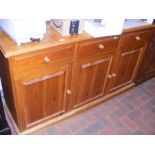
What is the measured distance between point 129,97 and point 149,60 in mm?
488

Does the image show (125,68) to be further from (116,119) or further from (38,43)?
(38,43)

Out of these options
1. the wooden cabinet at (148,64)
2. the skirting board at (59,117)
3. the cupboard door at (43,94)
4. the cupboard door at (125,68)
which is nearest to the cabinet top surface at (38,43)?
the cupboard door at (43,94)

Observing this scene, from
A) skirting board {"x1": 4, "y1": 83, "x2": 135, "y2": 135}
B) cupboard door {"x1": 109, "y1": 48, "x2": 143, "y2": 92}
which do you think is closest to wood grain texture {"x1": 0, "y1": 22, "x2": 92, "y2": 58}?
cupboard door {"x1": 109, "y1": 48, "x2": 143, "y2": 92}

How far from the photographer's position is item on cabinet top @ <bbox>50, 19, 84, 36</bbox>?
3.80 feet

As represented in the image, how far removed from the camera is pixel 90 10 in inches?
27.8

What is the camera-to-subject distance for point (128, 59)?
1767 mm

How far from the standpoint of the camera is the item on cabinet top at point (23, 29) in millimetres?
991

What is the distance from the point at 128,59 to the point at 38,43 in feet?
3.29

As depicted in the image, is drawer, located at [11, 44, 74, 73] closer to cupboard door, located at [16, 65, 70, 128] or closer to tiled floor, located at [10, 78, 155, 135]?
cupboard door, located at [16, 65, 70, 128]

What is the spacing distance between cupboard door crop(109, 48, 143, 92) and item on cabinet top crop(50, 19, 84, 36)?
22.8 inches

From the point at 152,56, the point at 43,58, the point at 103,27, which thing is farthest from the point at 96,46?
the point at 152,56

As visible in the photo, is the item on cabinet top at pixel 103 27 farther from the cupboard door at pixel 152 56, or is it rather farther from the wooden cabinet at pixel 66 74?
the cupboard door at pixel 152 56

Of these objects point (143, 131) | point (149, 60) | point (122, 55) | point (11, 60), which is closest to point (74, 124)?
point (143, 131)
